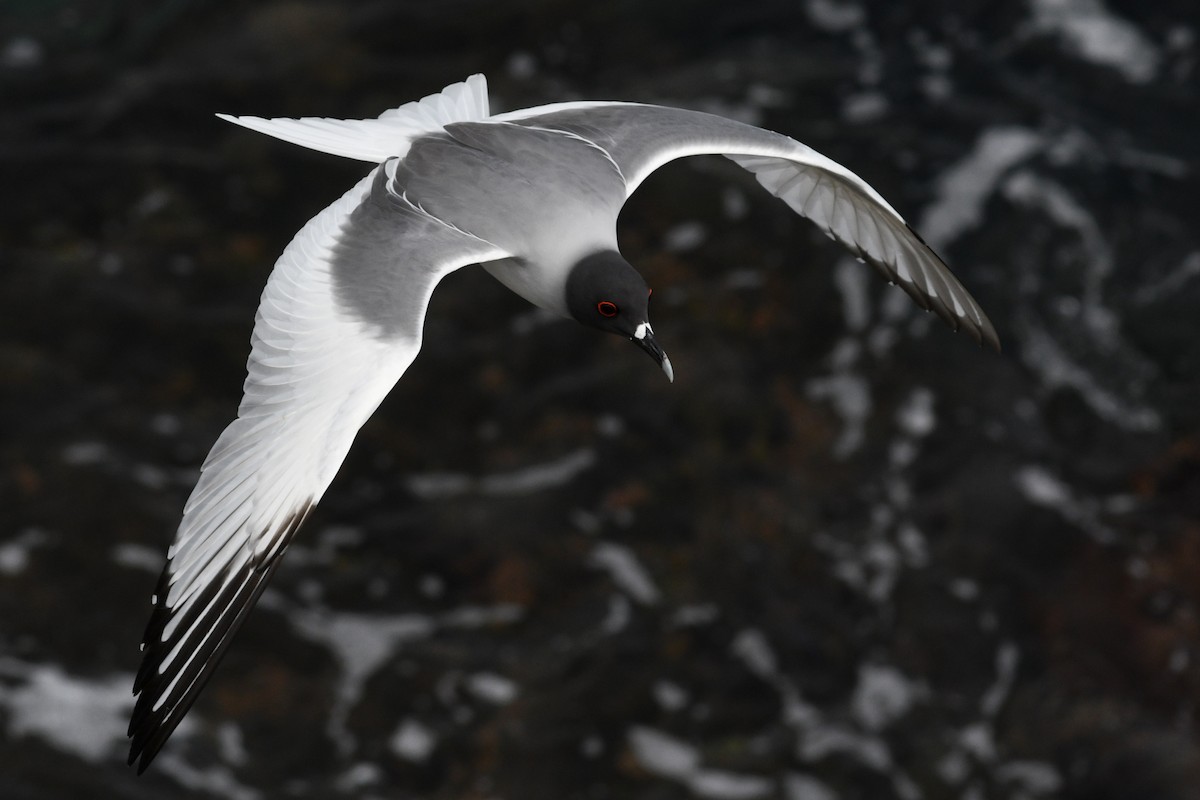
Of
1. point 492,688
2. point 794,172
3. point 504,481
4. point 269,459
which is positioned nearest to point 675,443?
point 504,481

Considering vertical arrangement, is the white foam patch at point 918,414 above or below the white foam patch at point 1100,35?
below

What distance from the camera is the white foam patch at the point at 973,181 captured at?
10320 mm

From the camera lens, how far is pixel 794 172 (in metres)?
5.94

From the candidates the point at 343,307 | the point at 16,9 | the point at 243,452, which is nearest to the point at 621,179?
the point at 343,307

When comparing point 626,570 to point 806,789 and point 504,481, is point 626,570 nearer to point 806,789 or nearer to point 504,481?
point 504,481

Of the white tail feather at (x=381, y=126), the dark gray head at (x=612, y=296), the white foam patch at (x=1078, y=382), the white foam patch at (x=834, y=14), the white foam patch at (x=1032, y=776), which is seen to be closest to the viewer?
the dark gray head at (x=612, y=296)

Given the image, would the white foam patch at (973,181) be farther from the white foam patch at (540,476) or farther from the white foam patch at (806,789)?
the white foam patch at (806,789)

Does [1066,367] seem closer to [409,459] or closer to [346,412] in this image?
[409,459]

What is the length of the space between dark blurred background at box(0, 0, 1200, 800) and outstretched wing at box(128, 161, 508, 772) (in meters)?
4.05

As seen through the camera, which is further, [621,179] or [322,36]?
[322,36]

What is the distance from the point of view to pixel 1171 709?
8.12m

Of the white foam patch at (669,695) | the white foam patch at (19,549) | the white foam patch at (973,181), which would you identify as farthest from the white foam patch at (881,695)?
the white foam patch at (19,549)

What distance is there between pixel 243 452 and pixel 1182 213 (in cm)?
767

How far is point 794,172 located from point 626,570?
359cm
